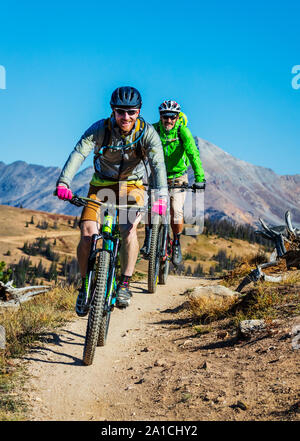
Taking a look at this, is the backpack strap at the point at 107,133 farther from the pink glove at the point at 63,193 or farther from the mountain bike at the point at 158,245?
the mountain bike at the point at 158,245

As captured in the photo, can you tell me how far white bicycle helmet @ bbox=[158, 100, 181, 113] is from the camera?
9734 mm

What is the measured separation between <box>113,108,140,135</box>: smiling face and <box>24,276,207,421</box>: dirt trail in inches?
120

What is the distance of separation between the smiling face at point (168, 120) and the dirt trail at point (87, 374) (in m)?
3.85

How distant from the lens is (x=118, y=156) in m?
6.54

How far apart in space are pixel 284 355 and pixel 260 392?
904 millimetres

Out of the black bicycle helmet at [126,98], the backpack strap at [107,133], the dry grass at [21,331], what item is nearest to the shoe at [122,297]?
the dry grass at [21,331]

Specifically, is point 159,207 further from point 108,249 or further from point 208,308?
point 208,308

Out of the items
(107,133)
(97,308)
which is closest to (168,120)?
(107,133)

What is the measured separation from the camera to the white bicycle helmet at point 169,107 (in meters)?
9.73

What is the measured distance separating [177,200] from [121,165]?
13.4 ft

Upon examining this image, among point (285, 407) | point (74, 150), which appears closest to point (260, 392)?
point (285, 407)

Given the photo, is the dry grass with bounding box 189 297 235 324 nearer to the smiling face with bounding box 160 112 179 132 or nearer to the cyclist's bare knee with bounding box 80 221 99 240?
the cyclist's bare knee with bounding box 80 221 99 240

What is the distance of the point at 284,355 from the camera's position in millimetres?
5301
